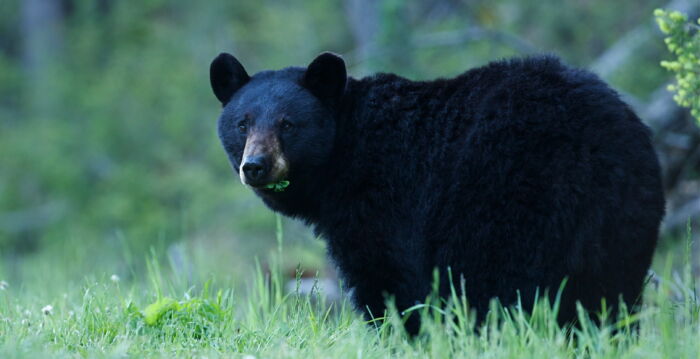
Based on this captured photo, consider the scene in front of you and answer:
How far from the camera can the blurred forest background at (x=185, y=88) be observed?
895 cm

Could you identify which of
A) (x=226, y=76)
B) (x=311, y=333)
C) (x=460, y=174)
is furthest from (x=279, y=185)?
(x=460, y=174)

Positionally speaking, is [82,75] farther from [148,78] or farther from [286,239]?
[286,239]

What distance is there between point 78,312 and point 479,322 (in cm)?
199

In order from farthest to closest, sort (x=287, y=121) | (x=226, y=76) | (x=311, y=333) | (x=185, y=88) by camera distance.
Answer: (x=185, y=88) < (x=226, y=76) < (x=287, y=121) < (x=311, y=333)

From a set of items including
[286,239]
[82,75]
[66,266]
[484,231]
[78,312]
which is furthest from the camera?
[82,75]

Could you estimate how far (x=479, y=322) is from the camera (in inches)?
153

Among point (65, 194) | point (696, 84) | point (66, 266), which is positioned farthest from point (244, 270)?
point (696, 84)

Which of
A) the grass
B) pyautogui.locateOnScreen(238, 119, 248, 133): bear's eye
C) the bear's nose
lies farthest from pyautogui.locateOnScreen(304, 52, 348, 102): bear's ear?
the grass

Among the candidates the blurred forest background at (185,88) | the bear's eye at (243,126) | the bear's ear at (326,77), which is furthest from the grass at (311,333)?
the blurred forest background at (185,88)

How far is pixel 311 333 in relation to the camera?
12.7 ft

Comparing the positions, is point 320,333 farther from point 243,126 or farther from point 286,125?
point 243,126

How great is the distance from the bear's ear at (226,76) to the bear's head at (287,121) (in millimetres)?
16

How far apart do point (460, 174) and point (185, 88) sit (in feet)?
39.7

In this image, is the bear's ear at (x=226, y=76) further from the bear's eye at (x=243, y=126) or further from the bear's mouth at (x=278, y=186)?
the bear's mouth at (x=278, y=186)
